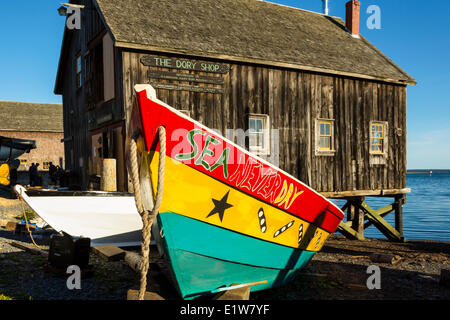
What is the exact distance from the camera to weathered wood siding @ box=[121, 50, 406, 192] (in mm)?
10281

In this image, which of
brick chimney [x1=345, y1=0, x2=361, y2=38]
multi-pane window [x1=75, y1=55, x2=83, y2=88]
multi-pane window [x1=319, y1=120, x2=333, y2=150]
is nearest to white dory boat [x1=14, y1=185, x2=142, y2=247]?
multi-pane window [x1=319, y1=120, x2=333, y2=150]

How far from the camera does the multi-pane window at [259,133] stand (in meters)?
10.9

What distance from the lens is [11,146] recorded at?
20.9 metres

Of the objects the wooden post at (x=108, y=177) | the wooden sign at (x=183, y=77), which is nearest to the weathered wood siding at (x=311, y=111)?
the wooden sign at (x=183, y=77)

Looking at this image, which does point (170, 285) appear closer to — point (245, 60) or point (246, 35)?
point (245, 60)

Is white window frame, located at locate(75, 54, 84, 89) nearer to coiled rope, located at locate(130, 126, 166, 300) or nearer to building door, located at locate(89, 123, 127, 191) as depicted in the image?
building door, located at locate(89, 123, 127, 191)

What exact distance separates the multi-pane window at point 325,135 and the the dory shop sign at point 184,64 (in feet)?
13.6

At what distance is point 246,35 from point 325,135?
4480 millimetres

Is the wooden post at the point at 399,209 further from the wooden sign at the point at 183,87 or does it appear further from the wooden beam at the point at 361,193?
the wooden sign at the point at 183,87

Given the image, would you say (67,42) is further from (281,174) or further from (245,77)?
(281,174)

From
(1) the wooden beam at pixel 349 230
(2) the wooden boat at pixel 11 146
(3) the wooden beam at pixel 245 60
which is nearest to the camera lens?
(3) the wooden beam at pixel 245 60

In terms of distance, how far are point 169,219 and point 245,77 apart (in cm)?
758

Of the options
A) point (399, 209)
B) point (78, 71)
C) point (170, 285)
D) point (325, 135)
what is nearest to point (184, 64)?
point (325, 135)
